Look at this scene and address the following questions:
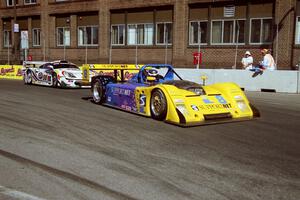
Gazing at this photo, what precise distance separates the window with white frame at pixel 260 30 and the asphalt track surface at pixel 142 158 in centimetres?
1402

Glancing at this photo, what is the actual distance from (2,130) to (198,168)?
418cm

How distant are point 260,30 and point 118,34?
11.4m

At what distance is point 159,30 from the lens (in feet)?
88.7

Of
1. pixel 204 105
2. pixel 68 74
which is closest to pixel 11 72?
pixel 68 74

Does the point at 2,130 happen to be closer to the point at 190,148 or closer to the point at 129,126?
the point at 129,126

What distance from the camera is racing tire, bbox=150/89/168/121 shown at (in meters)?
8.34

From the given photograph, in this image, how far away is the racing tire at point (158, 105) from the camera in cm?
834

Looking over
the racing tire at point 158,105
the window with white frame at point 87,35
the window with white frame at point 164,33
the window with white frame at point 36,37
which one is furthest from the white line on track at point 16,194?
the window with white frame at point 36,37

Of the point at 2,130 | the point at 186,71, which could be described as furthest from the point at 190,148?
the point at 186,71

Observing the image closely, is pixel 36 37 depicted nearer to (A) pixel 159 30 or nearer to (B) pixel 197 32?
(A) pixel 159 30

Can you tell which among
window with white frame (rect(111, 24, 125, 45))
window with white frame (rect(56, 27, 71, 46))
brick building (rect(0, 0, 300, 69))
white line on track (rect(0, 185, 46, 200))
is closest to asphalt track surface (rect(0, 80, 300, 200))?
white line on track (rect(0, 185, 46, 200))

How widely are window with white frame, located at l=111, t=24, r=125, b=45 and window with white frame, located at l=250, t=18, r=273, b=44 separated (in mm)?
10412

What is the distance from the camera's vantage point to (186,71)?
1822 centimetres

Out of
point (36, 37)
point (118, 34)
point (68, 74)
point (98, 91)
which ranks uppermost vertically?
point (36, 37)
